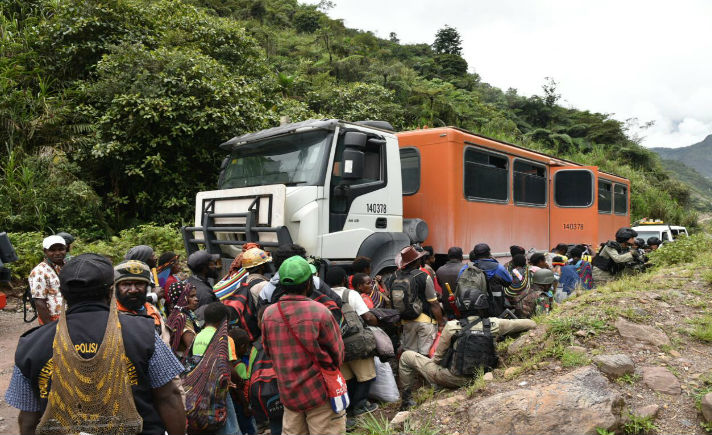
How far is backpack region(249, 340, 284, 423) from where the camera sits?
11.2ft

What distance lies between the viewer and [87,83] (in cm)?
1189

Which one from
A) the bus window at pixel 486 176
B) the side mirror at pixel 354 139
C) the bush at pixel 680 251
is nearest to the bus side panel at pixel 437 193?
the bus window at pixel 486 176

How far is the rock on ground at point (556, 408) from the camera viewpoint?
3076 mm

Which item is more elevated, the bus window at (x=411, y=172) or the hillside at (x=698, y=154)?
the hillside at (x=698, y=154)

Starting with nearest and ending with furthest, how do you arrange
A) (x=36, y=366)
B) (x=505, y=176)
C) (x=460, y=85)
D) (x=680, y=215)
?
(x=36, y=366), (x=505, y=176), (x=680, y=215), (x=460, y=85)

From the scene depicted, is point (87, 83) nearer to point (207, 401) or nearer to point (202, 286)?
point (202, 286)

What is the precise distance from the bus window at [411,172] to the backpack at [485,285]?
2106 millimetres

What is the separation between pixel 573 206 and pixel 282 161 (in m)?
6.38

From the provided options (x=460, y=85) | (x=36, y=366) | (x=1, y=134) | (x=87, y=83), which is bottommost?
(x=36, y=366)

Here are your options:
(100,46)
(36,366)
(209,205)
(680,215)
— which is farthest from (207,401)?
(680,215)

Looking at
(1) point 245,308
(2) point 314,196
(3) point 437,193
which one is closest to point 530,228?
(3) point 437,193

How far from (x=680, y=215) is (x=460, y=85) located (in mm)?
15332

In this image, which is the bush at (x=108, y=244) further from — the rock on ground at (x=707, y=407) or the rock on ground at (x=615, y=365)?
the rock on ground at (x=707, y=407)

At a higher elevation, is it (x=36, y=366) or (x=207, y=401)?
(x=36, y=366)
